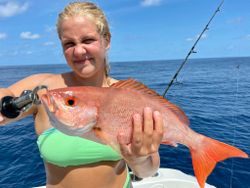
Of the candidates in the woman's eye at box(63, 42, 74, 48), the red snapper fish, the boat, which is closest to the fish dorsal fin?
the red snapper fish

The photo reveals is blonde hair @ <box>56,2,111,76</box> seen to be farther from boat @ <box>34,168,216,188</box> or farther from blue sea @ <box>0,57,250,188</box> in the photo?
blue sea @ <box>0,57,250,188</box>

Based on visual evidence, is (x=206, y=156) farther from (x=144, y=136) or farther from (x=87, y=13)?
(x=87, y=13)

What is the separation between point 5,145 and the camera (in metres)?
9.94

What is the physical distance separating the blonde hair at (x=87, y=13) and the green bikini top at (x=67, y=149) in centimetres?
88

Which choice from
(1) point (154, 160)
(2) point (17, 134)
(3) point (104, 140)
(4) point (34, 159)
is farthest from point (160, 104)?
(2) point (17, 134)

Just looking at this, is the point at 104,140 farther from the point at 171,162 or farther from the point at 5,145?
the point at 5,145

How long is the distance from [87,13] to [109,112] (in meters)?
0.95

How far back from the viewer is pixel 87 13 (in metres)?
2.33

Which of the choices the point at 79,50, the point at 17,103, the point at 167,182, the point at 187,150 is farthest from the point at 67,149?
the point at 187,150

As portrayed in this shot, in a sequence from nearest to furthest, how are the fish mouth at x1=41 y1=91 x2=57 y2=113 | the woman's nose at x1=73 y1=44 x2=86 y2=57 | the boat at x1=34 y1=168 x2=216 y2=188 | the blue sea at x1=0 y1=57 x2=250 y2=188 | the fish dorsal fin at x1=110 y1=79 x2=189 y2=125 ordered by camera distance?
1. the fish mouth at x1=41 y1=91 x2=57 y2=113
2. the fish dorsal fin at x1=110 y1=79 x2=189 y2=125
3. the woman's nose at x1=73 y1=44 x2=86 y2=57
4. the boat at x1=34 y1=168 x2=216 y2=188
5. the blue sea at x1=0 y1=57 x2=250 y2=188

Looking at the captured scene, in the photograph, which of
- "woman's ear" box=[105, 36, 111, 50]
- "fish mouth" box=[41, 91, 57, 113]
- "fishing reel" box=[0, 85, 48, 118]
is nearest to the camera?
"fish mouth" box=[41, 91, 57, 113]

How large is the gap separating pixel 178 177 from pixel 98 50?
10.9ft

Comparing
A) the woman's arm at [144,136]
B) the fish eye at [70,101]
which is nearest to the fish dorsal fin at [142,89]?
the woman's arm at [144,136]

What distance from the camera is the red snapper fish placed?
1.82 meters
